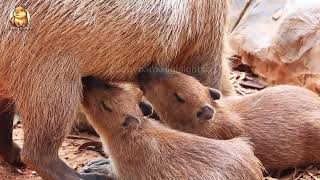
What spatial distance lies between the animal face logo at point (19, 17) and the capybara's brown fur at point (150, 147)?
1.32ft

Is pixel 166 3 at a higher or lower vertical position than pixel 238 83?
higher

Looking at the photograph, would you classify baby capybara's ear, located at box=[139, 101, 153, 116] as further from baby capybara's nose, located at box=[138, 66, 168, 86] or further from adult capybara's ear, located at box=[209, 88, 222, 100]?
adult capybara's ear, located at box=[209, 88, 222, 100]

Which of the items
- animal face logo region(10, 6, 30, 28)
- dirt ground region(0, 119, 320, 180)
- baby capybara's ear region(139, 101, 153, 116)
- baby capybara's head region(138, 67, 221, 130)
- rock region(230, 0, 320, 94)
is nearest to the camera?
animal face logo region(10, 6, 30, 28)

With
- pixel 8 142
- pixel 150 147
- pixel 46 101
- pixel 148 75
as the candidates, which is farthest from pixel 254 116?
pixel 8 142

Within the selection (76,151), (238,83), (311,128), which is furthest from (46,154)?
(238,83)

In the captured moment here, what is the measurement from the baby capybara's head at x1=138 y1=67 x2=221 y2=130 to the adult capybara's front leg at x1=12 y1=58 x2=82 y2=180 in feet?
1.41

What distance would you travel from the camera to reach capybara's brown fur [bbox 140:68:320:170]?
12.3 feet

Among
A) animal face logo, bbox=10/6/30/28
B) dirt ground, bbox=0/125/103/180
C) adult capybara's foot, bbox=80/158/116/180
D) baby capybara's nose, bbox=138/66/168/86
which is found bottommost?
dirt ground, bbox=0/125/103/180

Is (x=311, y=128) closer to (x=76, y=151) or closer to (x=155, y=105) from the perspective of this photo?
(x=155, y=105)

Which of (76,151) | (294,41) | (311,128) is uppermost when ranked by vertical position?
(294,41)

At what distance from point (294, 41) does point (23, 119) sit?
2.12 m

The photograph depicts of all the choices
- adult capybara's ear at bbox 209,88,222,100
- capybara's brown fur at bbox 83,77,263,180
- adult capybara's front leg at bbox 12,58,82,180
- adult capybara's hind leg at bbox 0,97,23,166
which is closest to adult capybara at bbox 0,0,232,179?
adult capybara's front leg at bbox 12,58,82,180

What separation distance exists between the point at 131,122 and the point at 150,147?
0.14 meters

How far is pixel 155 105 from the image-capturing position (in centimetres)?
380
